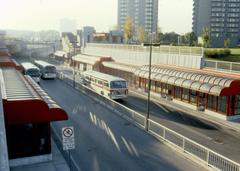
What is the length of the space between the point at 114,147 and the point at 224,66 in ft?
58.6

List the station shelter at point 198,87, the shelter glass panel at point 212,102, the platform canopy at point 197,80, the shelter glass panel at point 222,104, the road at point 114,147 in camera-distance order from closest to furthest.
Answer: the road at point 114,147 < the platform canopy at point 197,80 < the station shelter at point 198,87 < the shelter glass panel at point 222,104 < the shelter glass panel at point 212,102

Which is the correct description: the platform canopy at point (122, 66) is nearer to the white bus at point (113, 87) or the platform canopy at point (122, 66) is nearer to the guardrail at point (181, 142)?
the white bus at point (113, 87)

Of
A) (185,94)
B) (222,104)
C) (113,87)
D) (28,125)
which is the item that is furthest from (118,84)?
(28,125)

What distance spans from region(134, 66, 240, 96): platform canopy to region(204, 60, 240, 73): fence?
54.3 inches

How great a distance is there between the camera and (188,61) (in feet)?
128

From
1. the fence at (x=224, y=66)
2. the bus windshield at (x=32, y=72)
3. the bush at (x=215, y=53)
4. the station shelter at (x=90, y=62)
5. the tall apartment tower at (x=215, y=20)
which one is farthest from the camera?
the tall apartment tower at (x=215, y=20)

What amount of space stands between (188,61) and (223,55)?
23.7m

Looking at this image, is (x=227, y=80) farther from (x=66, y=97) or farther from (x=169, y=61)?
(x=66, y=97)

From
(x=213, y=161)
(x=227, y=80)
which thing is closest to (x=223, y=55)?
(x=227, y=80)

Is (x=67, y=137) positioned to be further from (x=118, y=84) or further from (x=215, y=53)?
(x=215, y=53)

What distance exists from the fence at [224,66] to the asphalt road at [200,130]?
6.75 metres

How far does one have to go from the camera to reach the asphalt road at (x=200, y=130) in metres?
22.0

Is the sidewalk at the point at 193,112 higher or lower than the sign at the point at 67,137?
lower

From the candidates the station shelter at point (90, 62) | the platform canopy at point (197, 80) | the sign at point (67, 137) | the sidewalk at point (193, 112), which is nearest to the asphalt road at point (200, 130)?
the sidewalk at point (193, 112)
